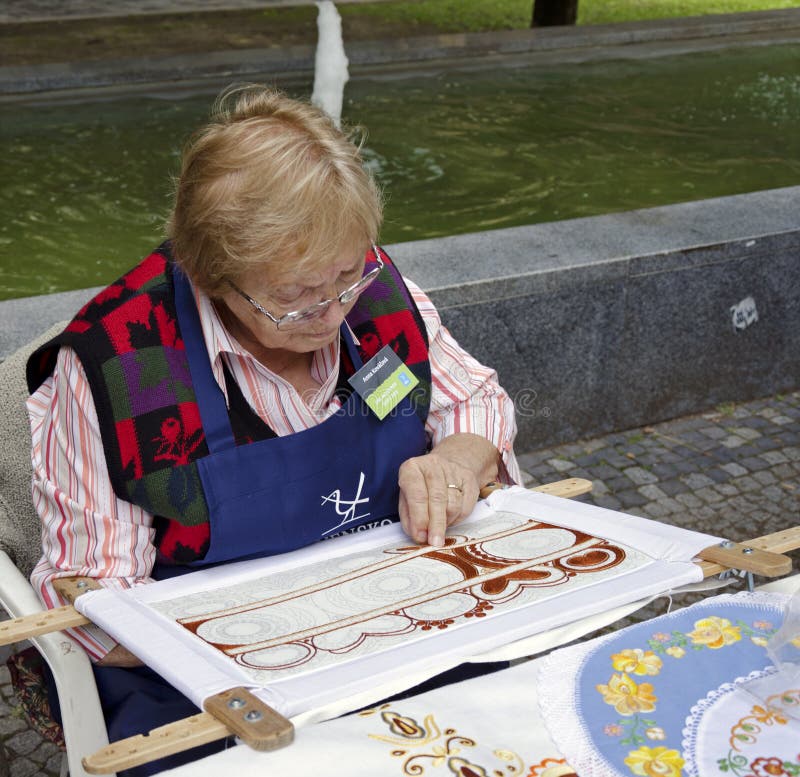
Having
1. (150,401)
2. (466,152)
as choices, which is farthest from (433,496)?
(466,152)

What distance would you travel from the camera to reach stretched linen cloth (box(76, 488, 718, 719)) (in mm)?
1624

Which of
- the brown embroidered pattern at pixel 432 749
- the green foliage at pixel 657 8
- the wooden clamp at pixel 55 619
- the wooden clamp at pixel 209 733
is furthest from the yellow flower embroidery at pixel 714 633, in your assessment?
the green foliage at pixel 657 8

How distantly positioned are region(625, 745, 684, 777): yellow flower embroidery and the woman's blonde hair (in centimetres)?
94

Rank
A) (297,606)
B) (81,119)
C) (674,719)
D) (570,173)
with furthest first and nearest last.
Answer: (81,119)
(570,173)
(297,606)
(674,719)

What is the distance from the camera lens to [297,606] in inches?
73.4

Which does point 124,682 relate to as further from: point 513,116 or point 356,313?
point 513,116

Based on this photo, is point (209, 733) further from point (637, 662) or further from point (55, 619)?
point (637, 662)

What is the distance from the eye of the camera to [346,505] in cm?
221

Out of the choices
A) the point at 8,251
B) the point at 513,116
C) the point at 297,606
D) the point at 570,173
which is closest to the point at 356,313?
the point at 297,606

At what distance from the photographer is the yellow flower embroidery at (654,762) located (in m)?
1.42

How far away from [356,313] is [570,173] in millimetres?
4615

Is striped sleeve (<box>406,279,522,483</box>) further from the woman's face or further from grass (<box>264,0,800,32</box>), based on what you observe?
grass (<box>264,0,800,32</box>)

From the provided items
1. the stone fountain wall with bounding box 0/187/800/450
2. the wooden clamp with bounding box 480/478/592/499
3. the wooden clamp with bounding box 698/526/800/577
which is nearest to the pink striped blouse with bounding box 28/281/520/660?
the wooden clamp with bounding box 480/478/592/499

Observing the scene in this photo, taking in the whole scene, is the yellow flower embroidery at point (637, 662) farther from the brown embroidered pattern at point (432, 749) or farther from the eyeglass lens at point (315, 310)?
the eyeglass lens at point (315, 310)
